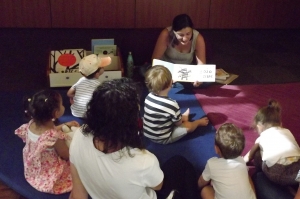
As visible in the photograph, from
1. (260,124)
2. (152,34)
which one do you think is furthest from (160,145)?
(152,34)

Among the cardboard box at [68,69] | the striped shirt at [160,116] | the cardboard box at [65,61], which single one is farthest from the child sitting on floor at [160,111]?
the cardboard box at [65,61]

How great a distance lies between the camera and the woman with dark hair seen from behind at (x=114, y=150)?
5.26ft

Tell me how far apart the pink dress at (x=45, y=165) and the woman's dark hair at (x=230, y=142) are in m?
0.81

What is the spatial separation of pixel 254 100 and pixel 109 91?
1.93 meters

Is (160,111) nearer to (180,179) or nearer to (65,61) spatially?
(180,179)

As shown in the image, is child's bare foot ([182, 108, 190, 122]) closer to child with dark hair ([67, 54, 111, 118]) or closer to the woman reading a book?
the woman reading a book

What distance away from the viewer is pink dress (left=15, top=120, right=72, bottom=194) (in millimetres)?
2150

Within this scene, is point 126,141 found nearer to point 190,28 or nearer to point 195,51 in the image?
point 190,28

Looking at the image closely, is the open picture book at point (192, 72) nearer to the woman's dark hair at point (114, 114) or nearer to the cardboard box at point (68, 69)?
the cardboard box at point (68, 69)

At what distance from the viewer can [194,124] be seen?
2.80 m

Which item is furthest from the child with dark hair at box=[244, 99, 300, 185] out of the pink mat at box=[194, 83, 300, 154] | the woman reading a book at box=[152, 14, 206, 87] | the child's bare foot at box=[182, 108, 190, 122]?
the woman reading a book at box=[152, 14, 206, 87]

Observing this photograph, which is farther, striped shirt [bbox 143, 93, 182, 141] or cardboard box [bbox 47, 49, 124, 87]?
cardboard box [bbox 47, 49, 124, 87]

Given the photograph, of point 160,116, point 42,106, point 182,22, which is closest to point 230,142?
point 160,116

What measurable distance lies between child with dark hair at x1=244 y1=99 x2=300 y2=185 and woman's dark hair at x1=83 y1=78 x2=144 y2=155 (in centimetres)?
84
